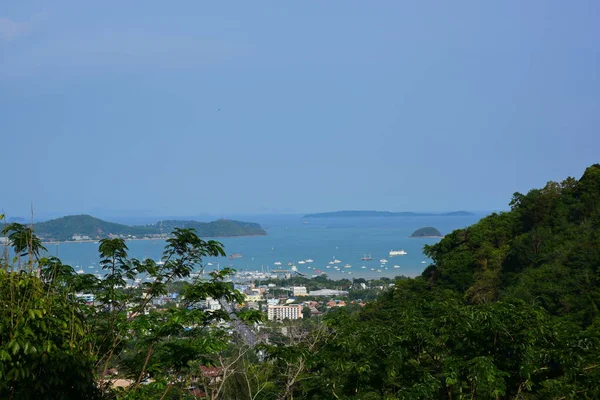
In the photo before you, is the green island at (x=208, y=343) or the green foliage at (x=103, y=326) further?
the green island at (x=208, y=343)

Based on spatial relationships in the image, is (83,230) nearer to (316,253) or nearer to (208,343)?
(316,253)

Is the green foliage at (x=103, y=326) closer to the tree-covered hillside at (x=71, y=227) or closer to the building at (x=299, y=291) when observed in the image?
the tree-covered hillside at (x=71, y=227)

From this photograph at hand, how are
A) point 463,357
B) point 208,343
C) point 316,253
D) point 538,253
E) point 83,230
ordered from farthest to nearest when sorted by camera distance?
point 316,253 → point 83,230 → point 538,253 → point 463,357 → point 208,343

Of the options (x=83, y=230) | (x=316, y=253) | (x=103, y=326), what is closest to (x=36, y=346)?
(x=103, y=326)

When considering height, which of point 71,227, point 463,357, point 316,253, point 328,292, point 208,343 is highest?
point 71,227

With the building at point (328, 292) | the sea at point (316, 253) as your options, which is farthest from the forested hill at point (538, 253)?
the sea at point (316, 253)

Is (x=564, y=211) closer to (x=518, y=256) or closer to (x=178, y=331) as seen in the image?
(x=518, y=256)

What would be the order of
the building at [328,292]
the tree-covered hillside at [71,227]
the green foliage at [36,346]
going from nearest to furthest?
the green foliage at [36,346]
the tree-covered hillside at [71,227]
the building at [328,292]

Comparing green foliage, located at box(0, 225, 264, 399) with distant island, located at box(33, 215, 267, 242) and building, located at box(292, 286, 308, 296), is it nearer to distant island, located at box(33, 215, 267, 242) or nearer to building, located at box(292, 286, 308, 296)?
distant island, located at box(33, 215, 267, 242)

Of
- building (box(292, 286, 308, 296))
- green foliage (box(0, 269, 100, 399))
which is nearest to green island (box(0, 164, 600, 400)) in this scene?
green foliage (box(0, 269, 100, 399))

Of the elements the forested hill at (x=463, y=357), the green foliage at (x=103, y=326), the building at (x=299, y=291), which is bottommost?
the building at (x=299, y=291)

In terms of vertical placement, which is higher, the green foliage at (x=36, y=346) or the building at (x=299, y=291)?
the green foliage at (x=36, y=346)

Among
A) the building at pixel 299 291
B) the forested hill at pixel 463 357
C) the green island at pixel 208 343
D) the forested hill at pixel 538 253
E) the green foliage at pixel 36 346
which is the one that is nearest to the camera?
the green foliage at pixel 36 346
